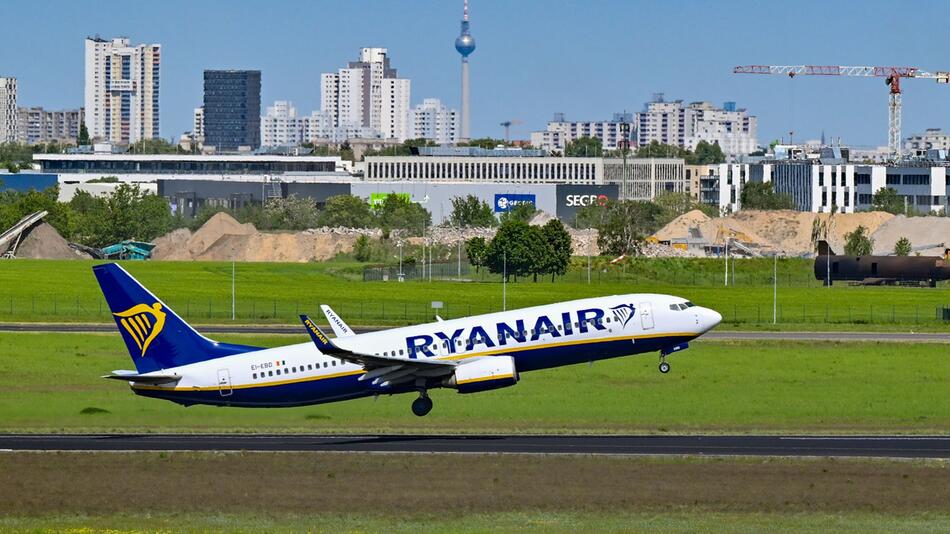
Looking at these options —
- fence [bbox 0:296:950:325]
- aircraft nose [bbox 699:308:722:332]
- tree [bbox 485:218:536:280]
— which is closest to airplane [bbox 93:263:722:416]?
aircraft nose [bbox 699:308:722:332]

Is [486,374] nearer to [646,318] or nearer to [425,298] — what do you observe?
[646,318]

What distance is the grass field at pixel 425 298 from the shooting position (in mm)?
140750

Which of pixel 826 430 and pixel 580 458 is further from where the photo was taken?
pixel 826 430

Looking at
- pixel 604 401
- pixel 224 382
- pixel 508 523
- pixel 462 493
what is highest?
pixel 224 382

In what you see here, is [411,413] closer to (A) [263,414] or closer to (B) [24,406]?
(A) [263,414]

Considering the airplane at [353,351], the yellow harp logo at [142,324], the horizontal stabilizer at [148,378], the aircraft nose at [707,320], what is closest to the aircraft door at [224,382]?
the airplane at [353,351]

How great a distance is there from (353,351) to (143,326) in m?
9.39

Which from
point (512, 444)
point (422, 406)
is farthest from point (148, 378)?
point (512, 444)

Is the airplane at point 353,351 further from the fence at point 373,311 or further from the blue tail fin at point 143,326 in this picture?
the fence at point 373,311

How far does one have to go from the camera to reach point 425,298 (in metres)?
162

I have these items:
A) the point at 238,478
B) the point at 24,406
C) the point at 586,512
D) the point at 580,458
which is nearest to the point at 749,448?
the point at 580,458

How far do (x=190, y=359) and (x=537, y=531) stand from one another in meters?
25.0

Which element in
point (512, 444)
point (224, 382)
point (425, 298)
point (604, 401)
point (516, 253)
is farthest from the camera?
point (516, 253)

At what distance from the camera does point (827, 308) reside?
155500mm
